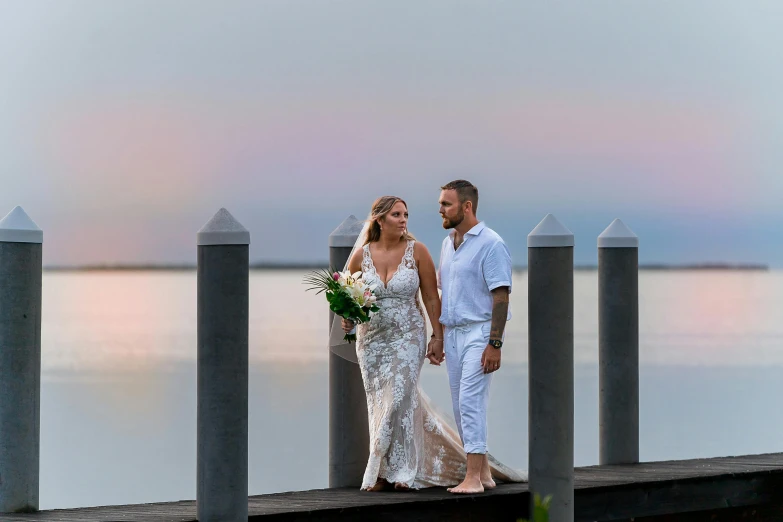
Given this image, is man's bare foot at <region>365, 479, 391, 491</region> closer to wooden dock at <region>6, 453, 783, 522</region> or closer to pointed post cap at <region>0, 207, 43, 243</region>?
wooden dock at <region>6, 453, 783, 522</region>

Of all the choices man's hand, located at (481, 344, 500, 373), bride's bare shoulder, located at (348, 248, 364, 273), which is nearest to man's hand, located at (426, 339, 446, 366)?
man's hand, located at (481, 344, 500, 373)

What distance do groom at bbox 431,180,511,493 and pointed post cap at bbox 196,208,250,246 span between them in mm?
1403

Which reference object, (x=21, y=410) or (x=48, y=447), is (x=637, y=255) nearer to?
(x=21, y=410)

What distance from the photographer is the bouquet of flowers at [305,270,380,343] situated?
7320mm

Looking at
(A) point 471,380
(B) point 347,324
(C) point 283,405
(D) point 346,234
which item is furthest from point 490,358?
(C) point 283,405

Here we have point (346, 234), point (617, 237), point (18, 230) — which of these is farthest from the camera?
point (617, 237)

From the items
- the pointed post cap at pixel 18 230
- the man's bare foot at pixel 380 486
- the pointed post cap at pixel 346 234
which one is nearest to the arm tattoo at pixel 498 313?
the man's bare foot at pixel 380 486

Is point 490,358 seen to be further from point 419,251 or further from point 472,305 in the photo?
point 419,251

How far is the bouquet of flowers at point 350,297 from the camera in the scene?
7320mm

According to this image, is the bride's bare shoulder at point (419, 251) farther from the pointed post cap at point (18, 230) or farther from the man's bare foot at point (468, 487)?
the pointed post cap at point (18, 230)

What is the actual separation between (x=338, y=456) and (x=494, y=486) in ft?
3.86

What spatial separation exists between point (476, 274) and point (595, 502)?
1.90 metres

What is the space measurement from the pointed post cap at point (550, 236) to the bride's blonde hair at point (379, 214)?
84 cm

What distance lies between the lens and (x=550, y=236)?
7.30 metres
